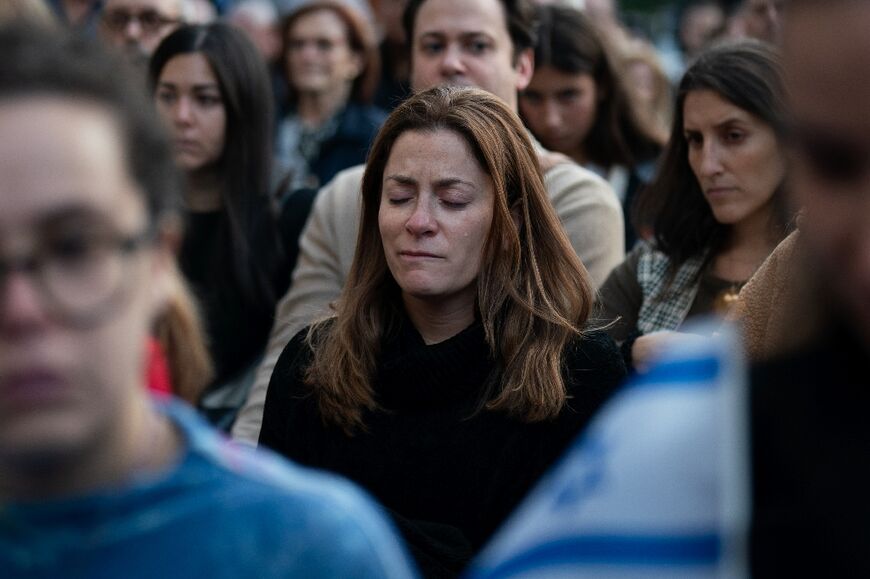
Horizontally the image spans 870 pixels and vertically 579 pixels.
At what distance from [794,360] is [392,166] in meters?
2.48

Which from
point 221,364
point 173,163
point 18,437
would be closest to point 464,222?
point 221,364

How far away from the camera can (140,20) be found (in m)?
6.07

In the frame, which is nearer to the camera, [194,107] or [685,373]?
[685,373]

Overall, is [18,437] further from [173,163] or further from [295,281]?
[295,281]

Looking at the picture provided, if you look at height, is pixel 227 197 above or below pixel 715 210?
below

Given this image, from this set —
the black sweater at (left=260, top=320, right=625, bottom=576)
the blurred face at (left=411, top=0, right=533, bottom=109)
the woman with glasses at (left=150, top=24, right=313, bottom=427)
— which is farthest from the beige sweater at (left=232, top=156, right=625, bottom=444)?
the black sweater at (left=260, top=320, right=625, bottom=576)

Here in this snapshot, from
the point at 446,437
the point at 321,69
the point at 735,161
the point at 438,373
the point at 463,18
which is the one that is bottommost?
the point at 446,437

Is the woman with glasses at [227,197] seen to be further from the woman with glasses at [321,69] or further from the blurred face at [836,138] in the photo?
the blurred face at [836,138]

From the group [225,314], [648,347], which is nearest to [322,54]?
[225,314]

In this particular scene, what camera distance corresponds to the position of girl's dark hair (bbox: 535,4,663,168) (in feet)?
18.6

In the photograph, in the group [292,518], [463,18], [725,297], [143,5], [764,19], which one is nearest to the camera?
[292,518]

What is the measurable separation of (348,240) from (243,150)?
2.97 feet

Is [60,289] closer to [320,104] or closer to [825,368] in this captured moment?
[825,368]

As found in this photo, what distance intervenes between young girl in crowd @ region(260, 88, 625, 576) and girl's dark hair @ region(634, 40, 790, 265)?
0.71m
